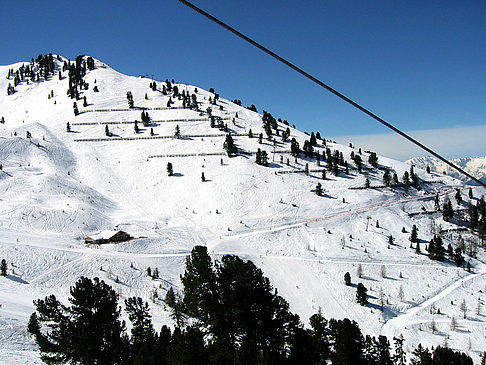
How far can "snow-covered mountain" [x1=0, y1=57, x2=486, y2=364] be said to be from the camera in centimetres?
4653

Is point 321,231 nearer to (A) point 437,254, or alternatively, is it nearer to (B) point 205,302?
(A) point 437,254

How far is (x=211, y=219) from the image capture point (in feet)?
262

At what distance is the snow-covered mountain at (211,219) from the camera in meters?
46.5

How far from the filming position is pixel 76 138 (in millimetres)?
124062

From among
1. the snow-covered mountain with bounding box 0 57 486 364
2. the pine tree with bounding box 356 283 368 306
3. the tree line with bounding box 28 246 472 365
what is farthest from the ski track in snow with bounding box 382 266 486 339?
the tree line with bounding box 28 246 472 365

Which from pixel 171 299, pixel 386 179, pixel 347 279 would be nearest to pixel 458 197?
pixel 386 179

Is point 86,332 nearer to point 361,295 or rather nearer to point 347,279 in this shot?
point 361,295

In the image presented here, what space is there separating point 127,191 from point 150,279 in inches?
2070

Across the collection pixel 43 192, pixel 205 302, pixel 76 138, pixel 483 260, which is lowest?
pixel 483 260

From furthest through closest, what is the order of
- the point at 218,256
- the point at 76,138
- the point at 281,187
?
the point at 76,138, the point at 281,187, the point at 218,256

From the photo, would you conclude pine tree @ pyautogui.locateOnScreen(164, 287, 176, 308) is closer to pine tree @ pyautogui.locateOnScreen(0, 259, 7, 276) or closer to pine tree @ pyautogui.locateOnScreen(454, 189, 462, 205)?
pine tree @ pyautogui.locateOnScreen(0, 259, 7, 276)

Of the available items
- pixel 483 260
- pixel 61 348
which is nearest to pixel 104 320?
pixel 61 348

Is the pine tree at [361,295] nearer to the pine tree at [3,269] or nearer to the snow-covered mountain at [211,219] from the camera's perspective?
the snow-covered mountain at [211,219]

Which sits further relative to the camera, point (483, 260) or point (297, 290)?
point (483, 260)
